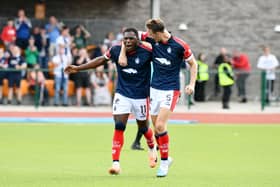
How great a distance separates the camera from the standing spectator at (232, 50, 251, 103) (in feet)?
94.7

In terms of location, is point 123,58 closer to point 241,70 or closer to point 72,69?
point 72,69

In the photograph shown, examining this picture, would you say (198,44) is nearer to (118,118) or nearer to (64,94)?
(64,94)

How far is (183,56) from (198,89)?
1683 cm

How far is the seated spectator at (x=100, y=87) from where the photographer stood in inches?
1047

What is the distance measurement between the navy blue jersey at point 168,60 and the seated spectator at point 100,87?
14.3 meters

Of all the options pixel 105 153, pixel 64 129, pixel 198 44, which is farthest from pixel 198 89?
pixel 105 153

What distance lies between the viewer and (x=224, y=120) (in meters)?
24.4

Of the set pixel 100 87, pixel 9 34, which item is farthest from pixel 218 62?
pixel 9 34

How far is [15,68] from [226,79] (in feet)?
20.5

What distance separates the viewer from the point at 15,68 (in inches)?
1033

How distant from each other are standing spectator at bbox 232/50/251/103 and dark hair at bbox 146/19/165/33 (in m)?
16.7

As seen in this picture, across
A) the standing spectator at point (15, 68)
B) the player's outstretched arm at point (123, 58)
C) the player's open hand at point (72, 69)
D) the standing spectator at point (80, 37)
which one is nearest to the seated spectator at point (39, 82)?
the standing spectator at point (15, 68)

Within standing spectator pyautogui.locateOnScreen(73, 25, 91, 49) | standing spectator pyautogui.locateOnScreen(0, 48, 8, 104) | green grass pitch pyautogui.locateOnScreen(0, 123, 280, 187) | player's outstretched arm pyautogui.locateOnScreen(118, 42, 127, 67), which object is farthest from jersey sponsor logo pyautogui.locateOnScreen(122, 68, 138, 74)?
standing spectator pyautogui.locateOnScreen(73, 25, 91, 49)

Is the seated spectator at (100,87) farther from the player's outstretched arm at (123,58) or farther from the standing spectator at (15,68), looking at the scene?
the player's outstretched arm at (123,58)
